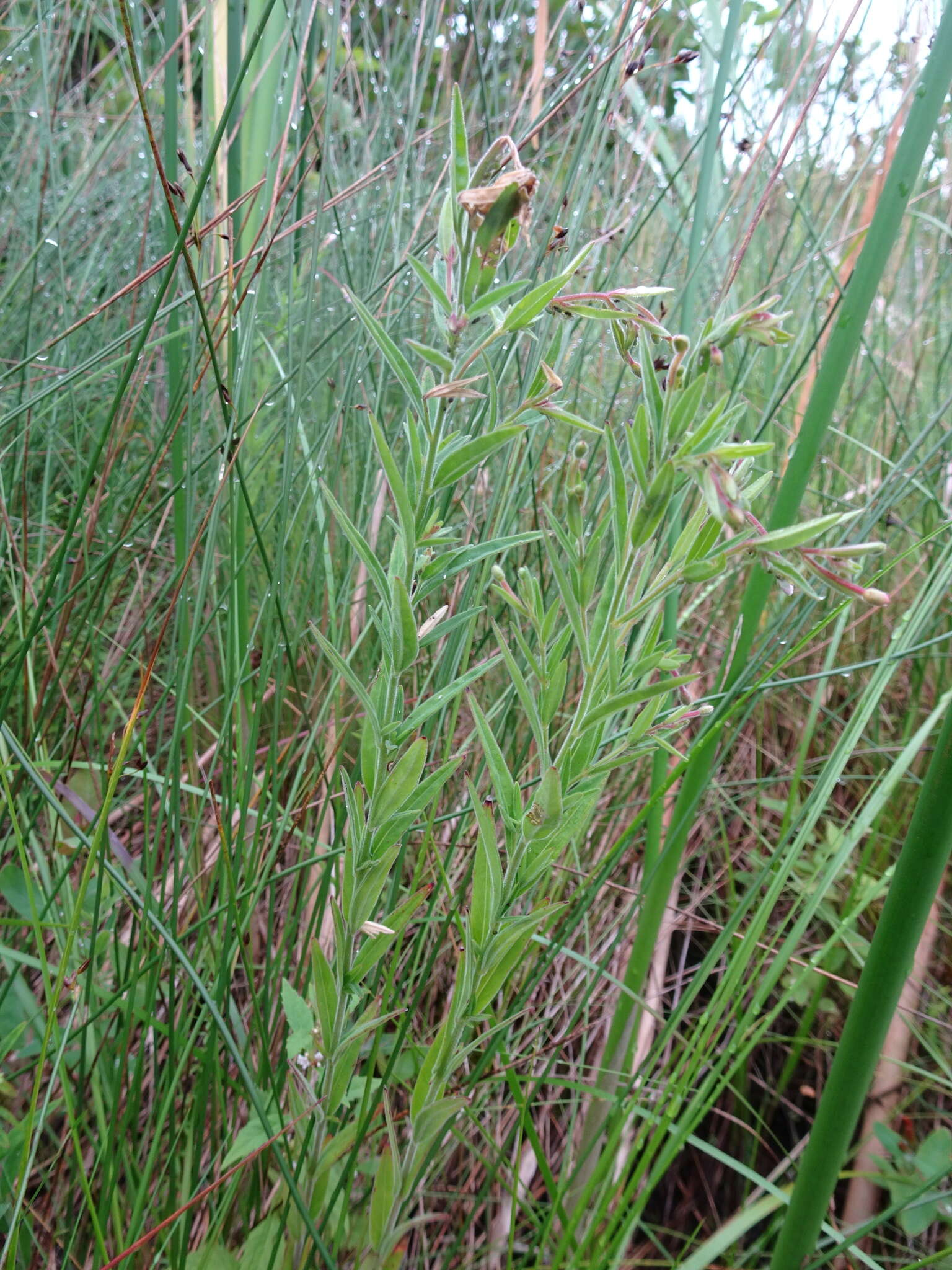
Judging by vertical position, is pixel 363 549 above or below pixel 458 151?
below

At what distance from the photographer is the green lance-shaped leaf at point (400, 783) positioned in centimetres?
54

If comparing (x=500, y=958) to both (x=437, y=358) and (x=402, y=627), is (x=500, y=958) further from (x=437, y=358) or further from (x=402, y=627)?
(x=437, y=358)

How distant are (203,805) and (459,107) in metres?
0.88

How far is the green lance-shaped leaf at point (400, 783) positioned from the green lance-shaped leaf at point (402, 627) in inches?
2.0

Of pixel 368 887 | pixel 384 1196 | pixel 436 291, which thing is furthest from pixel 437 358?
pixel 384 1196

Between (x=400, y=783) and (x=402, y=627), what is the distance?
10 cm

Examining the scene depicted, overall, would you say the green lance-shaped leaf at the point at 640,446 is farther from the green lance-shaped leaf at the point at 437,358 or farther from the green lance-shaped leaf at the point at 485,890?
the green lance-shaped leaf at the point at 485,890

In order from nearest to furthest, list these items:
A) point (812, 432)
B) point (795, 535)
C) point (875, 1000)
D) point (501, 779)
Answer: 1. point (795, 535)
2. point (501, 779)
3. point (875, 1000)
4. point (812, 432)

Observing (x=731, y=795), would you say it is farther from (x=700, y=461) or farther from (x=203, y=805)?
A: (x=700, y=461)

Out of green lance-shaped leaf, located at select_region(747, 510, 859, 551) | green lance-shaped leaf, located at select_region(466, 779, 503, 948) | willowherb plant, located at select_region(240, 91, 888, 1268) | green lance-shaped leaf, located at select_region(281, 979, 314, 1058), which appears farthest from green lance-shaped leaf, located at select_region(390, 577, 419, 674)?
green lance-shaped leaf, located at select_region(281, 979, 314, 1058)

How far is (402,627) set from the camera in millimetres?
526

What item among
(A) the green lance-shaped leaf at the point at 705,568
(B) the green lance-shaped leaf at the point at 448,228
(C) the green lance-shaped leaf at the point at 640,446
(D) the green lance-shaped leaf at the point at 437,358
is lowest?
(A) the green lance-shaped leaf at the point at 705,568

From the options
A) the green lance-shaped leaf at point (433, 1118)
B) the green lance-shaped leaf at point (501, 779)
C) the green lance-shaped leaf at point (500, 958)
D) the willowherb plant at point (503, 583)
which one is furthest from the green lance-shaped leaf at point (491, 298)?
the green lance-shaped leaf at point (433, 1118)

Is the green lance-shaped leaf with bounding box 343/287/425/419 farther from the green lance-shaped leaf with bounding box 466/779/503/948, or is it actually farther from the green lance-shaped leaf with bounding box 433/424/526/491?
the green lance-shaped leaf with bounding box 466/779/503/948
